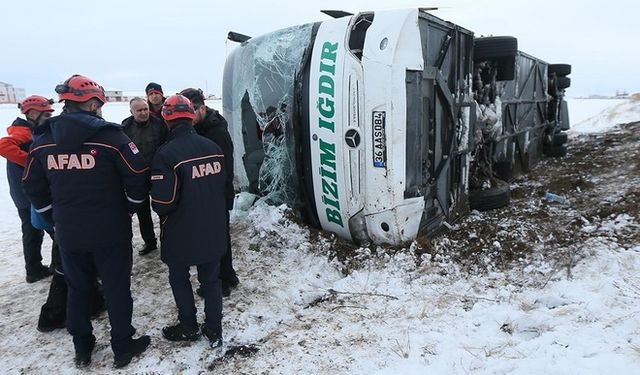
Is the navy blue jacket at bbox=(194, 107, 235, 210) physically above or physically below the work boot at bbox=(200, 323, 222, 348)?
above

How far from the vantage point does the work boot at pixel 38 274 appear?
409 cm

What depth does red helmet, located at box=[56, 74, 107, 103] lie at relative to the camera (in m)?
2.59

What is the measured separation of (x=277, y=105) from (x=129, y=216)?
2303mm

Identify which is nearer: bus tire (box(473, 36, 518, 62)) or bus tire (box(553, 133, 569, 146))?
bus tire (box(473, 36, 518, 62))

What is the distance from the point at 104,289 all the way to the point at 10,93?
83191 millimetres

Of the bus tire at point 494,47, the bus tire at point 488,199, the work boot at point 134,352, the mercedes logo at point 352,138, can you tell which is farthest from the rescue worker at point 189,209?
the bus tire at point 494,47

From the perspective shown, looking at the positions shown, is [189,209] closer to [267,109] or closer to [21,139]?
[21,139]

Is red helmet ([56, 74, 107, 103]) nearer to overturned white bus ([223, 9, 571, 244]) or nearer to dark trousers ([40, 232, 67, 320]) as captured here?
dark trousers ([40, 232, 67, 320])

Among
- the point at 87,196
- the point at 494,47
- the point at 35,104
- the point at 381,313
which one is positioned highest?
the point at 494,47

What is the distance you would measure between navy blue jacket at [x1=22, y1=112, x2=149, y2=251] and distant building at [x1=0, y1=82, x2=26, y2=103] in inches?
3042

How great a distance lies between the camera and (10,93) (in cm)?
6825

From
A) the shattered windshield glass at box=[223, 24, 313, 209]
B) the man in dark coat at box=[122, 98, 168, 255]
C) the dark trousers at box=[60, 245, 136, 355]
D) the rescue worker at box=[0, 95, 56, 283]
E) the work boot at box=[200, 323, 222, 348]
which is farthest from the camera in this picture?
the shattered windshield glass at box=[223, 24, 313, 209]

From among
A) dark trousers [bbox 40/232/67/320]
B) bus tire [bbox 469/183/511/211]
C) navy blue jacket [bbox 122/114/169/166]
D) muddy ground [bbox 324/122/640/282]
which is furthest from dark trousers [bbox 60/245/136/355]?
bus tire [bbox 469/183/511/211]

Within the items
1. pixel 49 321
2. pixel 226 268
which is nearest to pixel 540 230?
pixel 226 268
